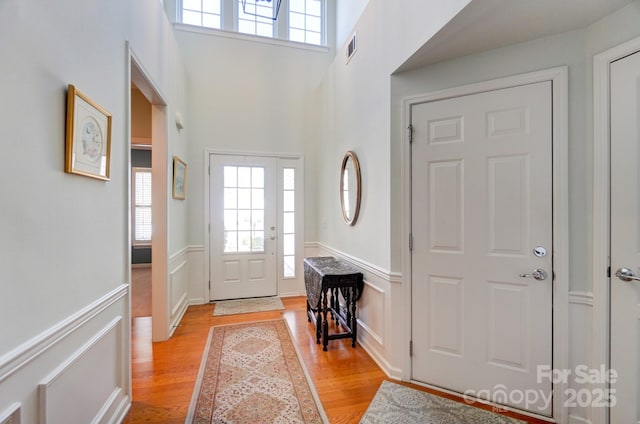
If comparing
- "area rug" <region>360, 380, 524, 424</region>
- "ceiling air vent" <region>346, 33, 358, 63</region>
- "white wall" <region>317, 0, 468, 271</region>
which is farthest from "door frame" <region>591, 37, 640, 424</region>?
"ceiling air vent" <region>346, 33, 358, 63</region>

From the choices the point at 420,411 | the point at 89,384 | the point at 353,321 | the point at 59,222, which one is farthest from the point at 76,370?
the point at 353,321

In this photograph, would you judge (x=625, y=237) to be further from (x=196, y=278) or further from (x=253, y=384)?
(x=196, y=278)

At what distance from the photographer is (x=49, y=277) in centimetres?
118

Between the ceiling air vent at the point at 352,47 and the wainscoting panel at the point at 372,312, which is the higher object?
the ceiling air vent at the point at 352,47

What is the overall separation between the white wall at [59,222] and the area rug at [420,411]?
1.58 meters

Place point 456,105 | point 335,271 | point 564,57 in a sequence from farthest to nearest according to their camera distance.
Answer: point 335,271, point 456,105, point 564,57

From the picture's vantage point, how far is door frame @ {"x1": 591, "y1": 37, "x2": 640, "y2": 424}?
1.59 meters

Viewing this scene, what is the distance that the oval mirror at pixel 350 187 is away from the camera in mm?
2887

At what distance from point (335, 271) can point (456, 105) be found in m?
1.75

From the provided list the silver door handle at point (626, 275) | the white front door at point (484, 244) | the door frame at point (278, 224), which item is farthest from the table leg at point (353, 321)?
the silver door handle at point (626, 275)

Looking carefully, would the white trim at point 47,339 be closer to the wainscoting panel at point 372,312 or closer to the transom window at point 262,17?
the wainscoting panel at point 372,312

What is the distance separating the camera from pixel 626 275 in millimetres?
1513

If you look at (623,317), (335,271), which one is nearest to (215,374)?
(335,271)

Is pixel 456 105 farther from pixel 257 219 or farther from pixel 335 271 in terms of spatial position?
pixel 257 219
